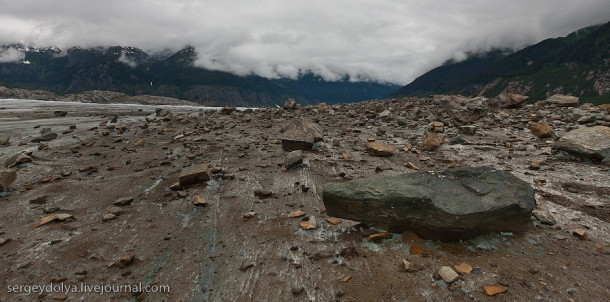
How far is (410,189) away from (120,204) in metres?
6.99

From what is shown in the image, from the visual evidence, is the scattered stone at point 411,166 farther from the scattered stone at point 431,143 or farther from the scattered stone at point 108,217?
the scattered stone at point 108,217

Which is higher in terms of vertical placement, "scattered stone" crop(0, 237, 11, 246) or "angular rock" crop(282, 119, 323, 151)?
"angular rock" crop(282, 119, 323, 151)

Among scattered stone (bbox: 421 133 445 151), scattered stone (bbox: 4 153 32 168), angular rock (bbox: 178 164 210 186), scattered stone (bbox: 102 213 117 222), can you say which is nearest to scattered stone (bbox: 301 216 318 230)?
angular rock (bbox: 178 164 210 186)

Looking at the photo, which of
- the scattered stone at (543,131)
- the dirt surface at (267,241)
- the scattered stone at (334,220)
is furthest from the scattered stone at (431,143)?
the scattered stone at (334,220)

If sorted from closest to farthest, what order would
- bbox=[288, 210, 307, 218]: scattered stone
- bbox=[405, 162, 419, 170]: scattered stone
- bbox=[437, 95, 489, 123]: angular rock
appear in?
1. bbox=[288, 210, 307, 218]: scattered stone
2. bbox=[405, 162, 419, 170]: scattered stone
3. bbox=[437, 95, 489, 123]: angular rock

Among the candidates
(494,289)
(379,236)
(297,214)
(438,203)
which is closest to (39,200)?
(297,214)

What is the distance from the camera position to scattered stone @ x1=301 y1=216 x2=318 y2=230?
6.16 meters

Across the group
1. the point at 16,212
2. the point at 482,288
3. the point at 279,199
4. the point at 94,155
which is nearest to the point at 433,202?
the point at 482,288

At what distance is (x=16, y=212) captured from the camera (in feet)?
23.4

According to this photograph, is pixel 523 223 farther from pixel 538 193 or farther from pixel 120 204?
pixel 120 204

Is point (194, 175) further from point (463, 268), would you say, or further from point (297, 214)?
point (463, 268)

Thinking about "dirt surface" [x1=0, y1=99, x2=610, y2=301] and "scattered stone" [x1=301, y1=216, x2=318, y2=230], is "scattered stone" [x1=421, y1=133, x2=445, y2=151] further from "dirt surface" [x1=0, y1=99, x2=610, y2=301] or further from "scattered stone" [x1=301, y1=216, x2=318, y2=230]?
"scattered stone" [x1=301, y1=216, x2=318, y2=230]

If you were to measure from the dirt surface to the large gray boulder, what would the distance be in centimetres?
26

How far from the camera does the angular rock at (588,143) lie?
888cm
